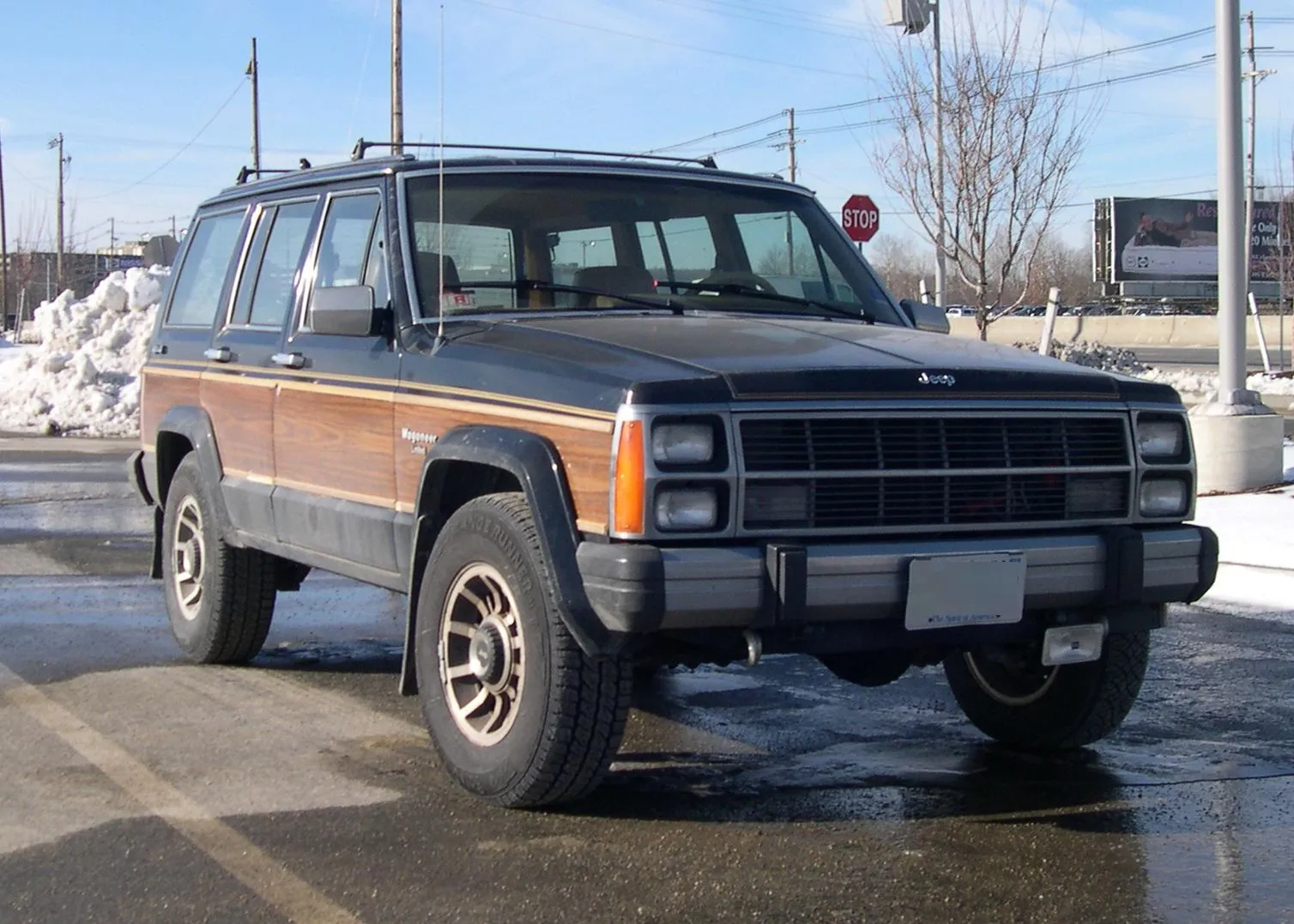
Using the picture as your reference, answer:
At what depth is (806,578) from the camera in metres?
4.20

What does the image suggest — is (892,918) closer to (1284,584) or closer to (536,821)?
(536,821)

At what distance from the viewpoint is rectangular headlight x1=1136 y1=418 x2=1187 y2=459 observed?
4863mm

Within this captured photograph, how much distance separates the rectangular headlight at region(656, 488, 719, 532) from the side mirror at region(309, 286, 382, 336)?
1578 millimetres

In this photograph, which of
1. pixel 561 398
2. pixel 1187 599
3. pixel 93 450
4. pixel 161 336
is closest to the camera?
pixel 561 398

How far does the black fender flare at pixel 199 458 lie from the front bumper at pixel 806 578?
279cm

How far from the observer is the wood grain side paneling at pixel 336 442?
5.38 meters

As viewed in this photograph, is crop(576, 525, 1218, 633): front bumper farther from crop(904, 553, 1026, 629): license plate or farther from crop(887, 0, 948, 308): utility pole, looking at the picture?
crop(887, 0, 948, 308): utility pole

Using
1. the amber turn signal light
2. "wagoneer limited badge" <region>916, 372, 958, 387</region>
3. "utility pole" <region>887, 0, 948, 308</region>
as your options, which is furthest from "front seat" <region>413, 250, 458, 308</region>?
"utility pole" <region>887, 0, 948, 308</region>

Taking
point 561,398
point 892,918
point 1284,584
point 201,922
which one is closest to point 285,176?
point 561,398

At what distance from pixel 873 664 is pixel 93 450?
1569 centimetres

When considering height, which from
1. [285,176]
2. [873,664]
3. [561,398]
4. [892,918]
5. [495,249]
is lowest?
[892,918]

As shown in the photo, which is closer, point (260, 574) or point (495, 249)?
point (495, 249)

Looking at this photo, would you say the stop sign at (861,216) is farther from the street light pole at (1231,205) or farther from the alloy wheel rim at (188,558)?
the alloy wheel rim at (188,558)

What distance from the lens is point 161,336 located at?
295 inches
